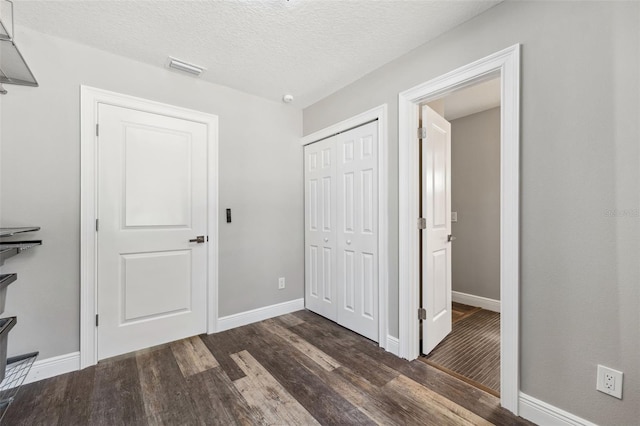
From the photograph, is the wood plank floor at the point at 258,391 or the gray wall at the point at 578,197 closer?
the gray wall at the point at 578,197

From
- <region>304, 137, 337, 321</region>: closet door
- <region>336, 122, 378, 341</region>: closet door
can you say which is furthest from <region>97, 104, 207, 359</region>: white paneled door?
<region>336, 122, 378, 341</region>: closet door

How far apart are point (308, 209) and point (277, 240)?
519mm

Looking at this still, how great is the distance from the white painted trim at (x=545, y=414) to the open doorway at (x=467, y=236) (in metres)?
0.41

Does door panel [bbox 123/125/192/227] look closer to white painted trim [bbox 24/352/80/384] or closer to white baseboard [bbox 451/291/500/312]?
white painted trim [bbox 24/352/80/384]

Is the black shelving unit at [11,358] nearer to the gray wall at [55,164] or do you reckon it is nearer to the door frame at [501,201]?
the gray wall at [55,164]

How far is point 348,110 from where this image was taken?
271 cm

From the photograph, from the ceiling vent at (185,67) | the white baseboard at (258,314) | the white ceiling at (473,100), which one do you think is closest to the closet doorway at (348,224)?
the white baseboard at (258,314)

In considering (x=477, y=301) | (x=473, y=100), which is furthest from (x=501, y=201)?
(x=477, y=301)

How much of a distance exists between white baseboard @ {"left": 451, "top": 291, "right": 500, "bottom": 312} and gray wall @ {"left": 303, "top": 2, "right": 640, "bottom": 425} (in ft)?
6.43

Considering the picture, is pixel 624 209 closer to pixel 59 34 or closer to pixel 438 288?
pixel 438 288

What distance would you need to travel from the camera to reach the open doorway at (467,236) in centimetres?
220

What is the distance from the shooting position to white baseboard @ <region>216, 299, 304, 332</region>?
275 cm

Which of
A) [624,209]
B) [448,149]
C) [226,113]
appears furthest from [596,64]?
[226,113]

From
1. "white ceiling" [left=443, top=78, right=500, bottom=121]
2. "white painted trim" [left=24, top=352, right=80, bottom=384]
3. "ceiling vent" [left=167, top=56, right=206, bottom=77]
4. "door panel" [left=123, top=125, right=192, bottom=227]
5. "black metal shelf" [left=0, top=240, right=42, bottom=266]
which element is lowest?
"white painted trim" [left=24, top=352, right=80, bottom=384]
